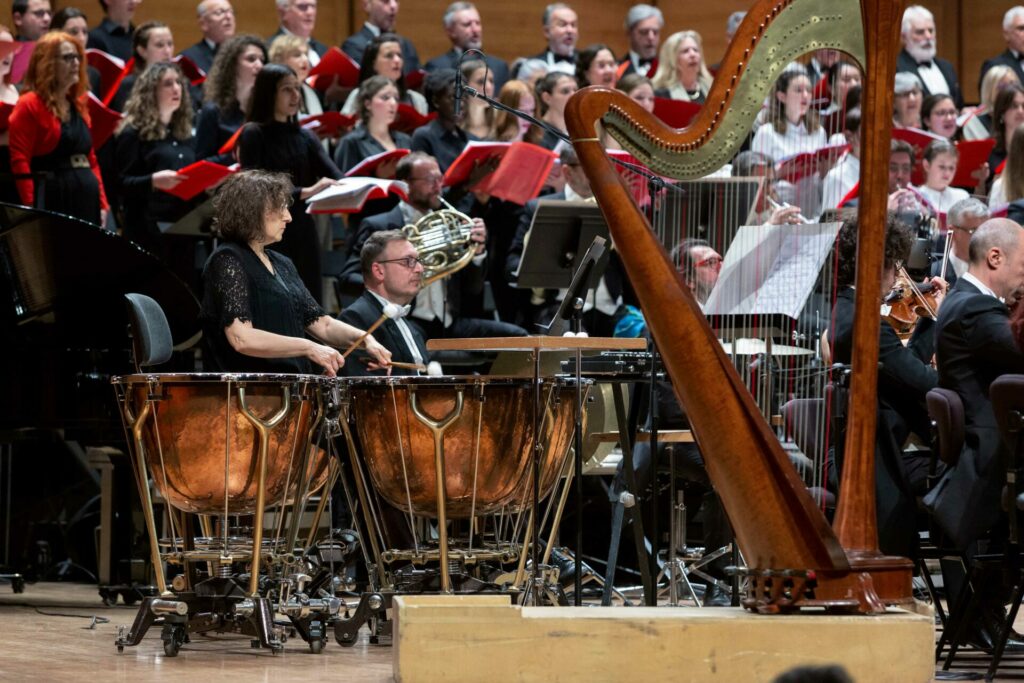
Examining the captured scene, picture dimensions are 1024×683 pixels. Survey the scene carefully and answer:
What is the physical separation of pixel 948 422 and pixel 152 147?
365cm

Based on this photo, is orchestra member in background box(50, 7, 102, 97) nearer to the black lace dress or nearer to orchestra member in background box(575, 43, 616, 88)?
orchestra member in background box(575, 43, 616, 88)

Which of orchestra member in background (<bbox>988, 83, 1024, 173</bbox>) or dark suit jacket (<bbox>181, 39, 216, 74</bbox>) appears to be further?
dark suit jacket (<bbox>181, 39, 216, 74</bbox>)

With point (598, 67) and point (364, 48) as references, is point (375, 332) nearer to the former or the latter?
point (598, 67)

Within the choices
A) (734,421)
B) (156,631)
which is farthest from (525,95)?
(734,421)

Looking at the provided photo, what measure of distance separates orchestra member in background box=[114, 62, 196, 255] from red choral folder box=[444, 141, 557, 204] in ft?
3.66

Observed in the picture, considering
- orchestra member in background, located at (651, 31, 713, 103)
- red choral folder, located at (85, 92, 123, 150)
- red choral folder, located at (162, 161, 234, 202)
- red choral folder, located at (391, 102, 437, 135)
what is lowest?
red choral folder, located at (162, 161, 234, 202)

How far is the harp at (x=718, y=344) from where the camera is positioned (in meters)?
2.70

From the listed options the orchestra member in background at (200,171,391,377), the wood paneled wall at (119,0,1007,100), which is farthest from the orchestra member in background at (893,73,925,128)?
the orchestra member in background at (200,171,391,377)

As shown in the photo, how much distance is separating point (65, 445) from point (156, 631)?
1.79 m

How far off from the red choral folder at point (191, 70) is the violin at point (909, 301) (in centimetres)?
356

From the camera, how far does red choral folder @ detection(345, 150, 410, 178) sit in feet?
19.5

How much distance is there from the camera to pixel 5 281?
4570 mm

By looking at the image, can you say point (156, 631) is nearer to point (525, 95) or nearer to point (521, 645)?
point (521, 645)

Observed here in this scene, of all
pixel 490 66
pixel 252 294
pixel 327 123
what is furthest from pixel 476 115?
pixel 252 294
